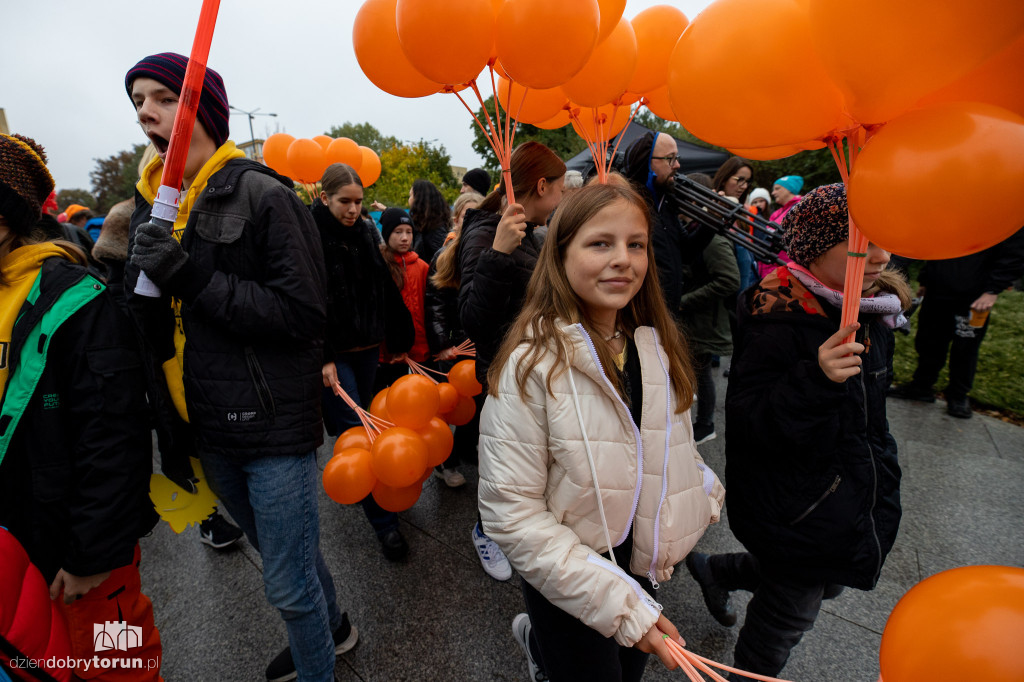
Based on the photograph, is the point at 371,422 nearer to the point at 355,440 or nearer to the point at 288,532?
the point at 355,440

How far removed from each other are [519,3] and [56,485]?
205cm

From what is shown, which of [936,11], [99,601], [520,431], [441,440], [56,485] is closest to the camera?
[936,11]

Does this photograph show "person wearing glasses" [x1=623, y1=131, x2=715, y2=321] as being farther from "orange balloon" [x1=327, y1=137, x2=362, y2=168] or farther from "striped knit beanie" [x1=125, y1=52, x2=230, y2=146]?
"orange balloon" [x1=327, y1=137, x2=362, y2=168]

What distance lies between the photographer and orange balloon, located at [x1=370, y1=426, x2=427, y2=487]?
1.90 metres

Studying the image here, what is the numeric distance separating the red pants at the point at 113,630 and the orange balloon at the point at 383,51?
2.01 metres

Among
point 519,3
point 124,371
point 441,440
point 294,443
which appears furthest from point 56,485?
point 519,3

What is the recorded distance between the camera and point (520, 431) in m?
1.19

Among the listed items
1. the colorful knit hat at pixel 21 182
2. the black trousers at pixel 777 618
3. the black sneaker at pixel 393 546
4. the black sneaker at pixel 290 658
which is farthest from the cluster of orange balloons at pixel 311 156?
the black trousers at pixel 777 618

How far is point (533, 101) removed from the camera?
92.0 inches

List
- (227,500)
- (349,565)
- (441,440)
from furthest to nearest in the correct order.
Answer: (349,565) < (441,440) < (227,500)

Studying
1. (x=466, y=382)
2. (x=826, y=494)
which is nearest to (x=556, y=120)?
(x=466, y=382)

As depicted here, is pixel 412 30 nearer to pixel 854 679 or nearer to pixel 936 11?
pixel 936 11

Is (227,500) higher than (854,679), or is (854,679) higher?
(227,500)

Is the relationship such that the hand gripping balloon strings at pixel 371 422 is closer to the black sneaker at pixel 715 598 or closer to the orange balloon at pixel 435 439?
the orange balloon at pixel 435 439
